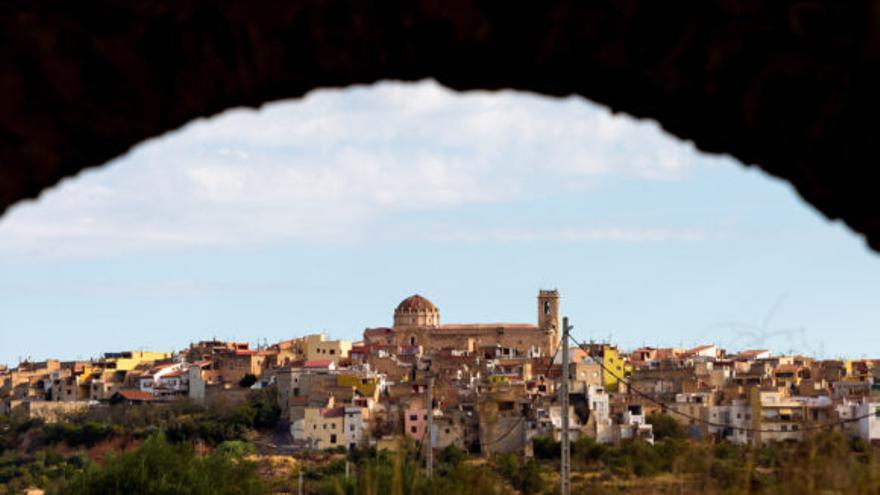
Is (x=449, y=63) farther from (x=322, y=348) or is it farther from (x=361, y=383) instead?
(x=322, y=348)

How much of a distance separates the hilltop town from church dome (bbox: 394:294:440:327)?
8 centimetres

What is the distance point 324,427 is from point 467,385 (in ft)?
21.0

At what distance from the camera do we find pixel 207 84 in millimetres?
2533

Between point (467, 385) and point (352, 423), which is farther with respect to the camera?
point (467, 385)

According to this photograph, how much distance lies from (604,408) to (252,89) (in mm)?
49462

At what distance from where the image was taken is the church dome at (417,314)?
79625 millimetres

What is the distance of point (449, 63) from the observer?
265cm

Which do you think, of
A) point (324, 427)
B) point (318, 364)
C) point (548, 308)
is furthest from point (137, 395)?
point (548, 308)

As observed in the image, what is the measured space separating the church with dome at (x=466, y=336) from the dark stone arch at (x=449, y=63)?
69.4 meters

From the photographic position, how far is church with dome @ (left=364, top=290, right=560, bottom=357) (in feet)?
244

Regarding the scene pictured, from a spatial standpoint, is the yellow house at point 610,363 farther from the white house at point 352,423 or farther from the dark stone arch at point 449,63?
the dark stone arch at point 449,63

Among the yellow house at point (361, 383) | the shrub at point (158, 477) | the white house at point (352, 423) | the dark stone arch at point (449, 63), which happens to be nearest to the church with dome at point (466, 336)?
the yellow house at point (361, 383)

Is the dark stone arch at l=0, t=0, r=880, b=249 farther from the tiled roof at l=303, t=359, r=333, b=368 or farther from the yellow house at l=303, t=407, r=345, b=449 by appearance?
the tiled roof at l=303, t=359, r=333, b=368

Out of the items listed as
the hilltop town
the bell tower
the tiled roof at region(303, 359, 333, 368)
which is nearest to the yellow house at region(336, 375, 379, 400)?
the hilltop town
